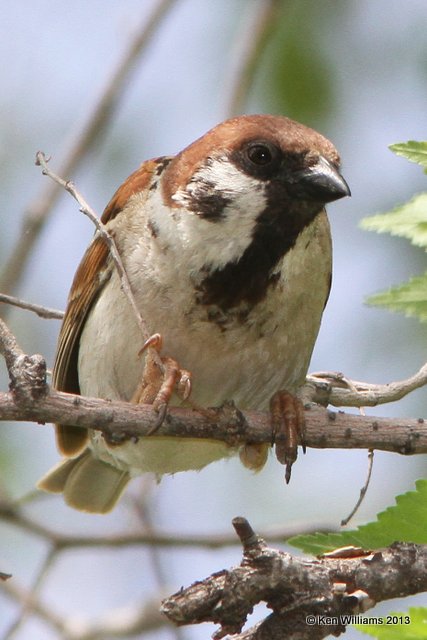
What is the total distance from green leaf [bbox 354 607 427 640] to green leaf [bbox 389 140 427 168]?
1250 millimetres

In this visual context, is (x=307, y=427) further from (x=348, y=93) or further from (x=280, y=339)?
(x=348, y=93)

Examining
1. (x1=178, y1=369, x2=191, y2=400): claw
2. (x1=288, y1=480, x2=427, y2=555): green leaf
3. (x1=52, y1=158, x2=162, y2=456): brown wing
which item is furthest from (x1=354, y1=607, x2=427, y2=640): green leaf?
(x1=52, y1=158, x2=162, y2=456): brown wing

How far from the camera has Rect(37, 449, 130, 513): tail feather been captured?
5629mm

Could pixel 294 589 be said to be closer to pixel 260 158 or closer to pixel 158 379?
pixel 158 379

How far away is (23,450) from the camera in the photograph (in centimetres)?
735

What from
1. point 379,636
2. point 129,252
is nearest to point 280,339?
point 129,252

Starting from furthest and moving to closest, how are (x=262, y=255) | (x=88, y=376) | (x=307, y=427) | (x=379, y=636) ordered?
(x=88, y=376) → (x=262, y=255) → (x=307, y=427) → (x=379, y=636)

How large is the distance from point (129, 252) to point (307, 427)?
3.93 ft

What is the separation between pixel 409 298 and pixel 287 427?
1047 millimetres

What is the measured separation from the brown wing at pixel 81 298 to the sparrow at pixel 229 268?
0.24ft

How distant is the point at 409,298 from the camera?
3137mm

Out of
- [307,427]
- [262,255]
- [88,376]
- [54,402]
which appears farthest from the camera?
[88,376]

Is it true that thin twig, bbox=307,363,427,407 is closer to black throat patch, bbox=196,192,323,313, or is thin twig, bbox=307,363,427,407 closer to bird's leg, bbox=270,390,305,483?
bird's leg, bbox=270,390,305,483

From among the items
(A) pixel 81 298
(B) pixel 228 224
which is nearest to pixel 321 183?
(B) pixel 228 224
